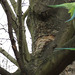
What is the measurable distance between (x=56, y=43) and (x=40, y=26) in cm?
44

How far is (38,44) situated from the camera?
144 centimetres

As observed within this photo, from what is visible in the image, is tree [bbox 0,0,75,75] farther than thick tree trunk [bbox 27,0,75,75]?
No

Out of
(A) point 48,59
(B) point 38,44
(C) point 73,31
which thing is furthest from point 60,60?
(B) point 38,44

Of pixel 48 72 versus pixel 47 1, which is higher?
pixel 47 1

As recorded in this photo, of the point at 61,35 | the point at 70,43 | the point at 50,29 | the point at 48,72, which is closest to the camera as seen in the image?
the point at 70,43

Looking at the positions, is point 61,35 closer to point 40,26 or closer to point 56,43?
point 56,43

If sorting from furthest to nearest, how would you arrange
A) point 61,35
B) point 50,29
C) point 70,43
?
point 50,29 < point 61,35 < point 70,43

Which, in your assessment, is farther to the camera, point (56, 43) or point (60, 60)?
point (56, 43)

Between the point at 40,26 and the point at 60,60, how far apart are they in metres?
0.66

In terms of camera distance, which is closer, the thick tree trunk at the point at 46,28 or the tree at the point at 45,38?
the tree at the point at 45,38

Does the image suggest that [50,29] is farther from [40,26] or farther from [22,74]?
[22,74]

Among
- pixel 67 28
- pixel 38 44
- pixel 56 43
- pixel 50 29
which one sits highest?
pixel 67 28

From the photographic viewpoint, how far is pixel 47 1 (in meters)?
1.45

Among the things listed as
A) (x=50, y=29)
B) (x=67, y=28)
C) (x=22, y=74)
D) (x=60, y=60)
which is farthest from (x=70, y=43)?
(x=50, y=29)
